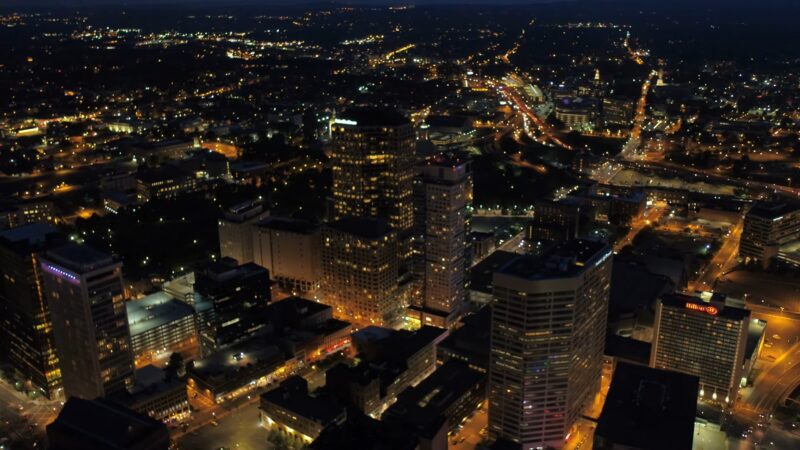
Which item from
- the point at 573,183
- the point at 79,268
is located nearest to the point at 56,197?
the point at 79,268

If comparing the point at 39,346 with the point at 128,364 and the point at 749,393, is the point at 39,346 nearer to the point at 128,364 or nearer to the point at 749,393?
the point at 128,364

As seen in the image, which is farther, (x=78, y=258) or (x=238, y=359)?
(x=238, y=359)

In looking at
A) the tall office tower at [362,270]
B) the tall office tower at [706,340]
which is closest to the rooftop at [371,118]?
the tall office tower at [362,270]

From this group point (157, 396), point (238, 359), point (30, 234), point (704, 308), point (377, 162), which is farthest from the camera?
point (377, 162)

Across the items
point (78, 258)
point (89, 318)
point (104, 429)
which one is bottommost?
point (104, 429)

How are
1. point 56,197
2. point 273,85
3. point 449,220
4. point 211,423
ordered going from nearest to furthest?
point 211,423, point 449,220, point 56,197, point 273,85

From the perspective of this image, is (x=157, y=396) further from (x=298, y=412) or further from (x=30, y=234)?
(x=30, y=234)

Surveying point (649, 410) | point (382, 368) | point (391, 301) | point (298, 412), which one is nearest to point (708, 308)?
point (649, 410)
